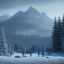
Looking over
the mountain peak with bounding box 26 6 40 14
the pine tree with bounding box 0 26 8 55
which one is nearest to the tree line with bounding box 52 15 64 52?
the mountain peak with bounding box 26 6 40 14

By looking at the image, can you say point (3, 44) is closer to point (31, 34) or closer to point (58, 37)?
point (31, 34)

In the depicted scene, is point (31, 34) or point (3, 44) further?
point (31, 34)

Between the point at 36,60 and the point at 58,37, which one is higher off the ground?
the point at 58,37

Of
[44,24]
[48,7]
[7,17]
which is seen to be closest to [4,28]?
[7,17]

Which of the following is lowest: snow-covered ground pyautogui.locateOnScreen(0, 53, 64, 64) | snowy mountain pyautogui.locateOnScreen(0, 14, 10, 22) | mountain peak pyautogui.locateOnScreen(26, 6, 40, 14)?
snow-covered ground pyautogui.locateOnScreen(0, 53, 64, 64)

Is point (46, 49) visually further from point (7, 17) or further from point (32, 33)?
point (7, 17)

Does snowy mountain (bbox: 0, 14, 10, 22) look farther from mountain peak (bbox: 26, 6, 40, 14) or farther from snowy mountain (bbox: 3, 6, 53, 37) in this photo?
mountain peak (bbox: 26, 6, 40, 14)

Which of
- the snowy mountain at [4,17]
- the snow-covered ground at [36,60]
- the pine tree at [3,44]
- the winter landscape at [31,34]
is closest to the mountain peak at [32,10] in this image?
the winter landscape at [31,34]

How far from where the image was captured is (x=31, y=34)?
104 inches

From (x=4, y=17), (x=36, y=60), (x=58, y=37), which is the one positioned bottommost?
(x=36, y=60)

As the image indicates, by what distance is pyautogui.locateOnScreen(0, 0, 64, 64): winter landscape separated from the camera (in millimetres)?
2570

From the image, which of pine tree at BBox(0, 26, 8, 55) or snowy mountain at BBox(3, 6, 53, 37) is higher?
snowy mountain at BBox(3, 6, 53, 37)

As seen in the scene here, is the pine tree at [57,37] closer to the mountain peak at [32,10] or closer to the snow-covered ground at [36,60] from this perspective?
the snow-covered ground at [36,60]

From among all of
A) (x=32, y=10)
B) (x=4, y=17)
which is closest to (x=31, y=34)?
(x=32, y=10)
